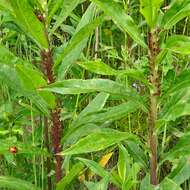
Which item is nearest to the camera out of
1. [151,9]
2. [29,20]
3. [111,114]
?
[151,9]

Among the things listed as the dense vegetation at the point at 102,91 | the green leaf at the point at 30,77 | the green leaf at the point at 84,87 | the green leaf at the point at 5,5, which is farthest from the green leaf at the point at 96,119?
the green leaf at the point at 5,5

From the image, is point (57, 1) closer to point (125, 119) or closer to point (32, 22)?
point (32, 22)

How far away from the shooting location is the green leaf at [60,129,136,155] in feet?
4.78

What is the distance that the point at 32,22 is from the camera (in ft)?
5.10

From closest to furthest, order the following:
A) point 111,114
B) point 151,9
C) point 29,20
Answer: point 151,9
point 29,20
point 111,114

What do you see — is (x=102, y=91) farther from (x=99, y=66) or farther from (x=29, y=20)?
(x=29, y=20)

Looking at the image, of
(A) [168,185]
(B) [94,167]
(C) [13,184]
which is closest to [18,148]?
(C) [13,184]

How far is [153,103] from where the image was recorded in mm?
1553

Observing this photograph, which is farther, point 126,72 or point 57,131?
point 57,131

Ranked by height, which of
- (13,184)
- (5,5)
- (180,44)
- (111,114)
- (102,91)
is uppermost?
(5,5)

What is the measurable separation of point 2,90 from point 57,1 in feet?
2.83

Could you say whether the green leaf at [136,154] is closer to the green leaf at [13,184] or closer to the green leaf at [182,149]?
the green leaf at [182,149]

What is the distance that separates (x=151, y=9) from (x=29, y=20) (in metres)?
0.36

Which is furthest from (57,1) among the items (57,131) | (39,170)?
(39,170)
